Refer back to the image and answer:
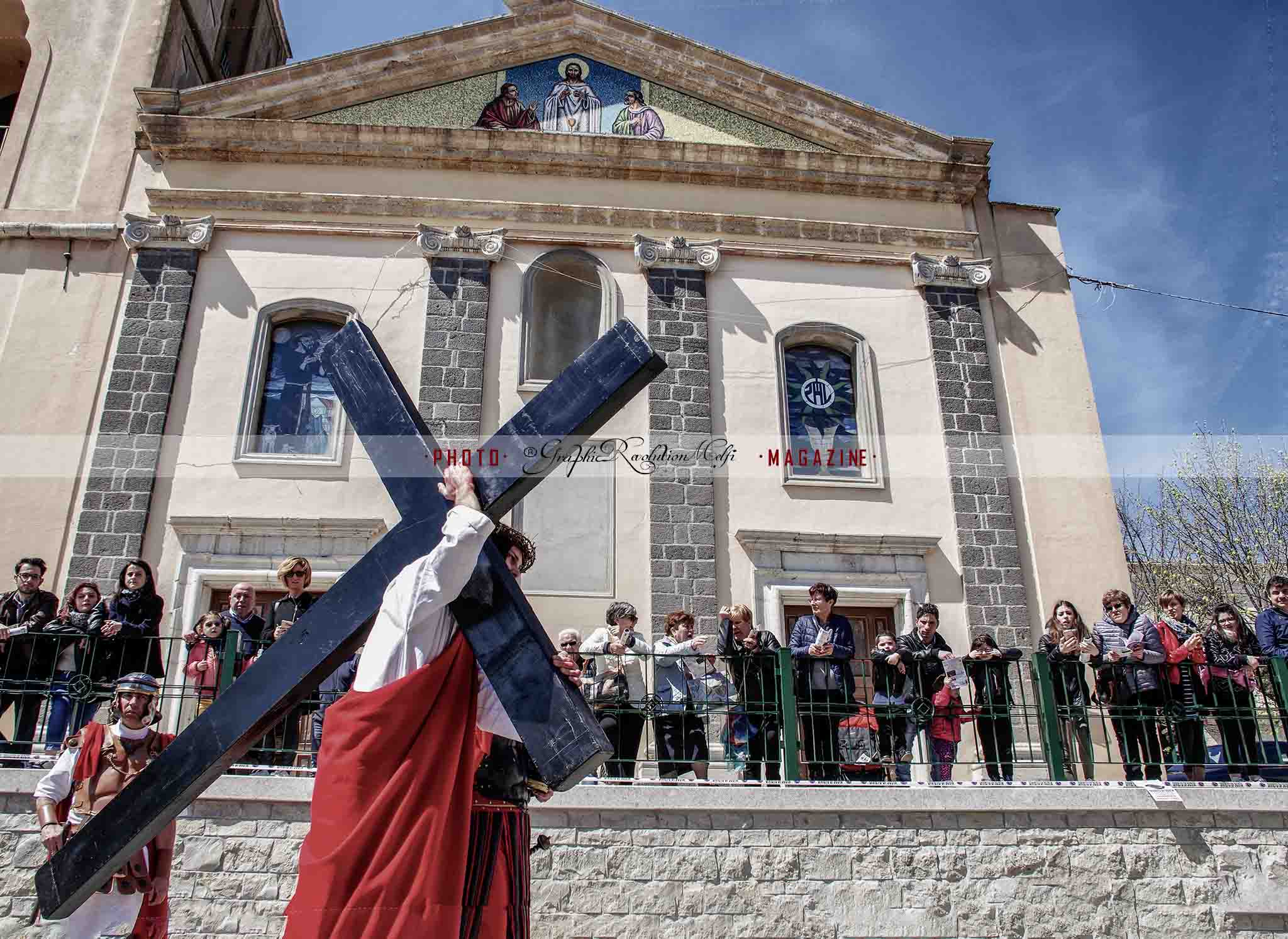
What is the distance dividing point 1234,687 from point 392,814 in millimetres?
7290

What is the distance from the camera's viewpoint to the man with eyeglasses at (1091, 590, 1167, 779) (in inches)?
310

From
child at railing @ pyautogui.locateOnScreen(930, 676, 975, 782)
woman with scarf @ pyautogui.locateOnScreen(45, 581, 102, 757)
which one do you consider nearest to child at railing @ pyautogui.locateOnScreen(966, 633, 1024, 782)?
child at railing @ pyautogui.locateOnScreen(930, 676, 975, 782)

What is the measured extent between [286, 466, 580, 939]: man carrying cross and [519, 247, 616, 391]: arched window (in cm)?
983

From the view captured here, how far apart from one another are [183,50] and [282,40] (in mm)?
4831

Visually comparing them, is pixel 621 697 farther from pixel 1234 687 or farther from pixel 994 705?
pixel 1234 687

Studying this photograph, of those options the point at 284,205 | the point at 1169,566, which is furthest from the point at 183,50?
the point at 1169,566

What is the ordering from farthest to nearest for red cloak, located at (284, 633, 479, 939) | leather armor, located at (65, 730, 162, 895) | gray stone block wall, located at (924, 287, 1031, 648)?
gray stone block wall, located at (924, 287, 1031, 648) → leather armor, located at (65, 730, 162, 895) → red cloak, located at (284, 633, 479, 939)

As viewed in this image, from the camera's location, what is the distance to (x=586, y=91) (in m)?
14.3

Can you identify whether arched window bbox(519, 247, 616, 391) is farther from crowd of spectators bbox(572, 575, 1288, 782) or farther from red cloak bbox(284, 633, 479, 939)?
red cloak bbox(284, 633, 479, 939)

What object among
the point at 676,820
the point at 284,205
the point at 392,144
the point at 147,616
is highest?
the point at 392,144

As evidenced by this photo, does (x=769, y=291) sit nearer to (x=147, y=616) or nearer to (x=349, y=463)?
(x=349, y=463)

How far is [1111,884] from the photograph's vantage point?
6.95 metres

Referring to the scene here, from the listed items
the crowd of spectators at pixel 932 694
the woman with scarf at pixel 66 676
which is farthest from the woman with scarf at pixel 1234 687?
the woman with scarf at pixel 66 676

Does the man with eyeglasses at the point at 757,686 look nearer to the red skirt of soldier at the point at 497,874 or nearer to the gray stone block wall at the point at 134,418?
the red skirt of soldier at the point at 497,874
